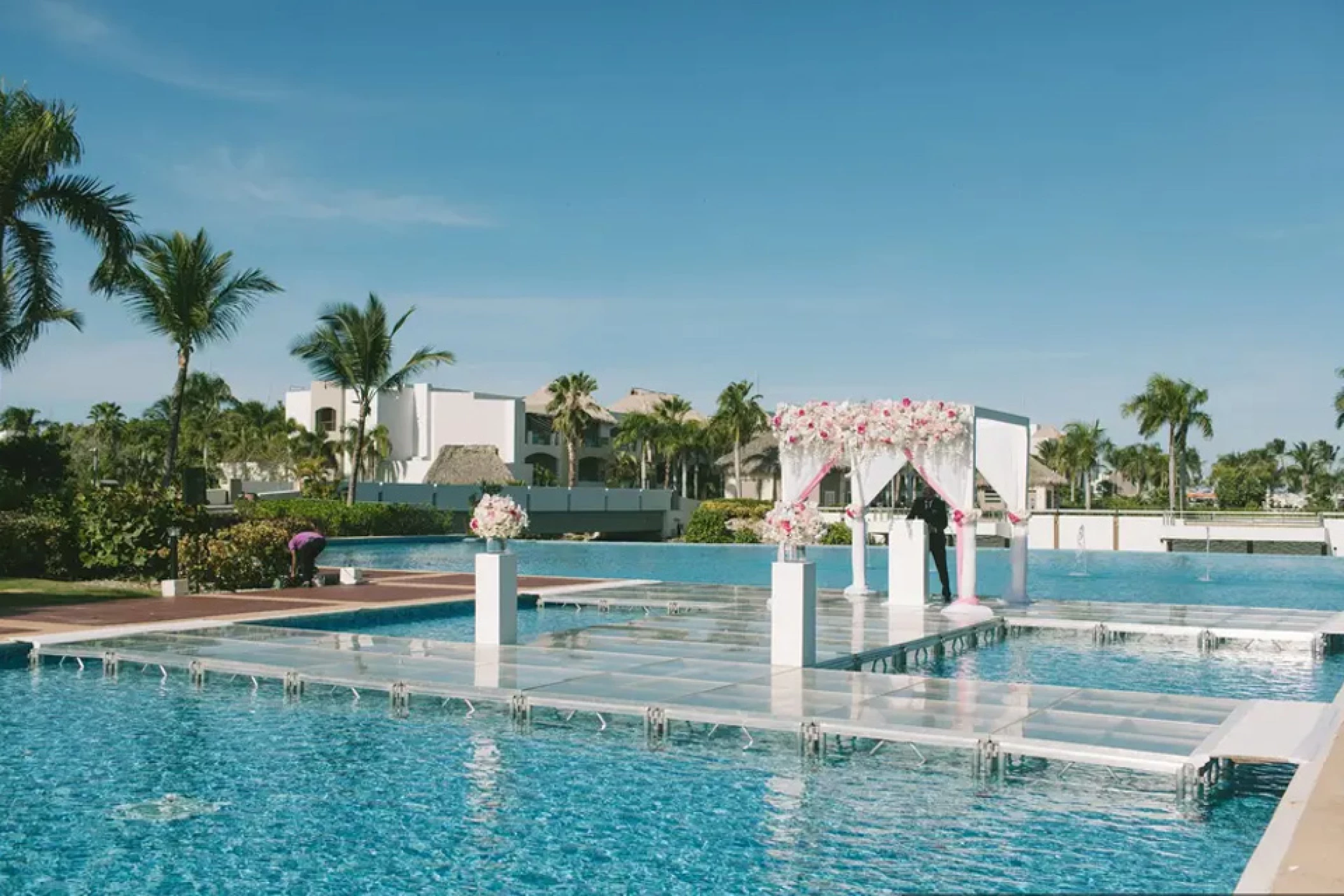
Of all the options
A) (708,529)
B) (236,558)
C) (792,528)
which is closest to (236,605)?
(236,558)

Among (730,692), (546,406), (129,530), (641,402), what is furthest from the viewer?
(641,402)

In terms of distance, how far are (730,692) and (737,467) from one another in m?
50.4

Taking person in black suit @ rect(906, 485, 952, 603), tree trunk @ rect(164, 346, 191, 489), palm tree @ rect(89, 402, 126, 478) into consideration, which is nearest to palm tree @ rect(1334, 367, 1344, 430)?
person in black suit @ rect(906, 485, 952, 603)

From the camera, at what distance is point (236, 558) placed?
19.0 m

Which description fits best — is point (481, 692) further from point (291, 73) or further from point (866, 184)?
point (866, 184)

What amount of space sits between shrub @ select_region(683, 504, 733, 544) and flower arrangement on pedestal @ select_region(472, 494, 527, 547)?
24.0 m

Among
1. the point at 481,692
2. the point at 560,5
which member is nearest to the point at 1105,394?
the point at 560,5

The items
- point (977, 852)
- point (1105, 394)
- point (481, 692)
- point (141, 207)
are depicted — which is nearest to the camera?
point (977, 852)

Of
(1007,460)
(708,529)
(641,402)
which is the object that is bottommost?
(708,529)

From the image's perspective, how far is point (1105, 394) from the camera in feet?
157

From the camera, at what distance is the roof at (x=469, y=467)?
55.6m

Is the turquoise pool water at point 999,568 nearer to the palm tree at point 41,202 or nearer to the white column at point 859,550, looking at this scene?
the white column at point 859,550

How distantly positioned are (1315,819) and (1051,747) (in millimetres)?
2082

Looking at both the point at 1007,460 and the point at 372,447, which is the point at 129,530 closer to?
the point at 1007,460
